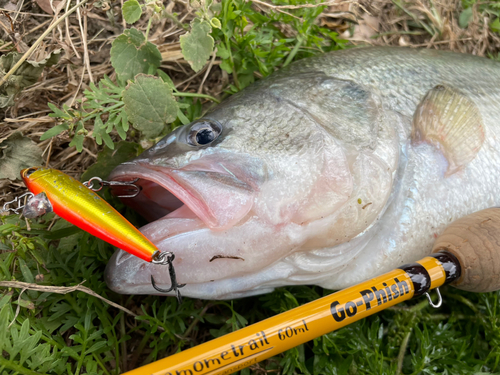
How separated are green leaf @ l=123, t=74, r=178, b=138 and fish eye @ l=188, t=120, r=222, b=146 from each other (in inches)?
13.9

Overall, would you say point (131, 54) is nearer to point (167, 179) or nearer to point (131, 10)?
point (131, 10)

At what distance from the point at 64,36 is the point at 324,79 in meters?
1.52

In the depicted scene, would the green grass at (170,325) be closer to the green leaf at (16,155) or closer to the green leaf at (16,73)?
the green leaf at (16,155)

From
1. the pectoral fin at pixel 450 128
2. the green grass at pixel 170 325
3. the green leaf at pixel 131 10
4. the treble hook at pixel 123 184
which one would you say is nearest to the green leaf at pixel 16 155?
the green grass at pixel 170 325

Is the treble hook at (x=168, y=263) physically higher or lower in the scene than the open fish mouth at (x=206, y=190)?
lower

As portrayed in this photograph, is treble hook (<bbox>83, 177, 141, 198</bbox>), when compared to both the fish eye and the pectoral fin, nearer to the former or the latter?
the fish eye

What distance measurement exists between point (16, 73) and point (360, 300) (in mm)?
1818

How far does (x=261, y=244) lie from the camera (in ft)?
4.68

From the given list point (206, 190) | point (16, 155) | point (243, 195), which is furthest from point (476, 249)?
point (16, 155)

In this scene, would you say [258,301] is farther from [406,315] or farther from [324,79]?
[324,79]

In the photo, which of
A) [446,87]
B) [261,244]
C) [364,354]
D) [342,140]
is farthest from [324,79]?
[364,354]

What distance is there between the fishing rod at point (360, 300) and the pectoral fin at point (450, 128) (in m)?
0.26

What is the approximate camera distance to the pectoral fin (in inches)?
68.1

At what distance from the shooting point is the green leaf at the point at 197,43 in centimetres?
180
